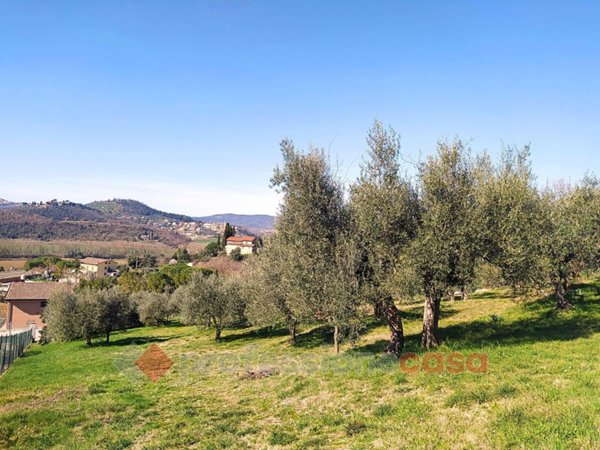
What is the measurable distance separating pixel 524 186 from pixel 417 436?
537 inches

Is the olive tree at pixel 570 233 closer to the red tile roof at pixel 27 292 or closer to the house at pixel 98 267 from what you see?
the red tile roof at pixel 27 292

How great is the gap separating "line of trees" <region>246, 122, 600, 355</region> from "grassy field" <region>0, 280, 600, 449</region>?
289 centimetres

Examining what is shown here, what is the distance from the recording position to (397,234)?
15.7m

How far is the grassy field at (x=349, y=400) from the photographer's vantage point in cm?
814

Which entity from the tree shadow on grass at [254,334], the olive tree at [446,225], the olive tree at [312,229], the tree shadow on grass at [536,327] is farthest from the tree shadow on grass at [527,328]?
the tree shadow on grass at [254,334]

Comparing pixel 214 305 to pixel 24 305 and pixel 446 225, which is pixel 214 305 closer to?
Result: pixel 446 225

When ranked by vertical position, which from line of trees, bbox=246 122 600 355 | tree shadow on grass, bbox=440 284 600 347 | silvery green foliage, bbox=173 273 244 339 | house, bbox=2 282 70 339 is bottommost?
house, bbox=2 282 70 339

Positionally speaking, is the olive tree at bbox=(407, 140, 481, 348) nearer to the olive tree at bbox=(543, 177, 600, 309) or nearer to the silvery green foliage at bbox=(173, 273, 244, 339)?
the olive tree at bbox=(543, 177, 600, 309)

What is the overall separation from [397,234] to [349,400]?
23.7ft

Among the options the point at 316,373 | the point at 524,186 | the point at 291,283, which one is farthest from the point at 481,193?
the point at 316,373

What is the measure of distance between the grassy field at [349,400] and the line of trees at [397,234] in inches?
114

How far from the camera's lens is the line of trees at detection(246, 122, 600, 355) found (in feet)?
48.5

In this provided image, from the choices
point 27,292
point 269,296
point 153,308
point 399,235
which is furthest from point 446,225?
point 27,292

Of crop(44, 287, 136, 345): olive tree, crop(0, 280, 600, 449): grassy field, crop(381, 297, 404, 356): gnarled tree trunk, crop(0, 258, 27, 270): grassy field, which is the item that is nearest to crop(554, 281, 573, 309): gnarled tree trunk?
crop(0, 280, 600, 449): grassy field
